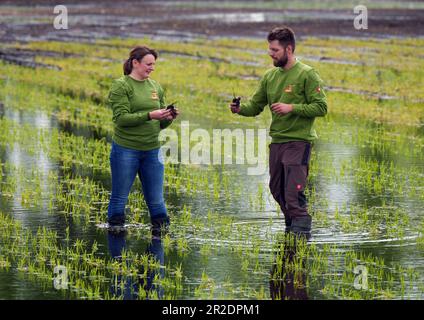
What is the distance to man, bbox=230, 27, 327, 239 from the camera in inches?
409

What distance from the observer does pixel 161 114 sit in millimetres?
10445

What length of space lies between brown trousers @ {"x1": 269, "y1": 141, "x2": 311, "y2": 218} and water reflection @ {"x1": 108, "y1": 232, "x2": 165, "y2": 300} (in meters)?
1.26

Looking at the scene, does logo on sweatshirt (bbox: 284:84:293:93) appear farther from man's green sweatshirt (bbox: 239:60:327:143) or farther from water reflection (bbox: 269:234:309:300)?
water reflection (bbox: 269:234:309:300)

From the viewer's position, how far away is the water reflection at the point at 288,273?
28.3 ft

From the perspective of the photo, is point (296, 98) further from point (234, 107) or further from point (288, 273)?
point (288, 273)

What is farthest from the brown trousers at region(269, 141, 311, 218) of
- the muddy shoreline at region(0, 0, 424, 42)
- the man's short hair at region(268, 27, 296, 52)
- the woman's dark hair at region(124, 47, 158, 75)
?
the muddy shoreline at region(0, 0, 424, 42)

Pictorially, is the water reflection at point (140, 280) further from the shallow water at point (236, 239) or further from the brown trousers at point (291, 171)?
the brown trousers at point (291, 171)

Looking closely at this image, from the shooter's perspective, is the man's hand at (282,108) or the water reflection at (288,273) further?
the man's hand at (282,108)

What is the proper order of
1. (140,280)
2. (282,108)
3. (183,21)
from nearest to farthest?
1. (140,280)
2. (282,108)
3. (183,21)

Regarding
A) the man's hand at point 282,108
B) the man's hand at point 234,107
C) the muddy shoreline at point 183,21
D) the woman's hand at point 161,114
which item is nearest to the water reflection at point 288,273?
the man's hand at point 282,108

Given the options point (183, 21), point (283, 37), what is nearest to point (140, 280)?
point (283, 37)

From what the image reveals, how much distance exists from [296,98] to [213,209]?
234cm

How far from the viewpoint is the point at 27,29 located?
46.4 m
